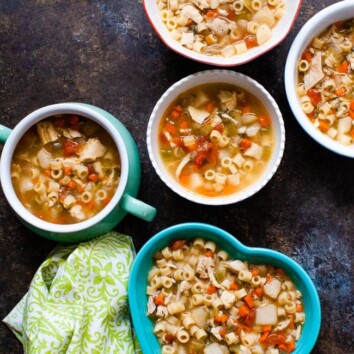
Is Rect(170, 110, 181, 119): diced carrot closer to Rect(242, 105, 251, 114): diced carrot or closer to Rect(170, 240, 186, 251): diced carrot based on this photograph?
Rect(242, 105, 251, 114): diced carrot

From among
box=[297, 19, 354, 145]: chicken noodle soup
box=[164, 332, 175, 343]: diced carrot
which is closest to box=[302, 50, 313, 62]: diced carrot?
box=[297, 19, 354, 145]: chicken noodle soup

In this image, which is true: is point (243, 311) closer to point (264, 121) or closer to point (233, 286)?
point (233, 286)

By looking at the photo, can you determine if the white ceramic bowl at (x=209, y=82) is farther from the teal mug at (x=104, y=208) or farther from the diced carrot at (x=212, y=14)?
the diced carrot at (x=212, y=14)

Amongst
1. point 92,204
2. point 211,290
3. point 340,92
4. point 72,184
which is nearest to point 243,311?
point 211,290

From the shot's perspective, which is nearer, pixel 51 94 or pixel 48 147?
pixel 48 147

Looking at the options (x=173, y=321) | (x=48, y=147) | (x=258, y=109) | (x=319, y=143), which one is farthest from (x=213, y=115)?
(x=173, y=321)

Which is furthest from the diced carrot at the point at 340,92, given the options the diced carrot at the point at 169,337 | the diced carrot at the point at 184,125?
the diced carrot at the point at 169,337

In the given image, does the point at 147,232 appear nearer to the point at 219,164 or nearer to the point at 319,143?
the point at 219,164
